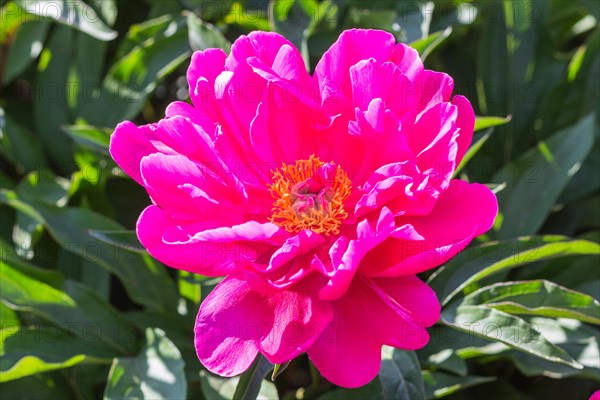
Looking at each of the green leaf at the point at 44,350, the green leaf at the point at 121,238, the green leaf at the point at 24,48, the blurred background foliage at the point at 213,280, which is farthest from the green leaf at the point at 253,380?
the green leaf at the point at 24,48

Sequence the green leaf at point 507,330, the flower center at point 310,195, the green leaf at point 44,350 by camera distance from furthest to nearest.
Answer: the green leaf at point 44,350 < the flower center at point 310,195 < the green leaf at point 507,330

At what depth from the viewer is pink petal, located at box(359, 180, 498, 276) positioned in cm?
94

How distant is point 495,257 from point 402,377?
259mm

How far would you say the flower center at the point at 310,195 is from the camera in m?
1.13

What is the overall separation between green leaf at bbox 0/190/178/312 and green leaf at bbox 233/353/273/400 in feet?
1.26

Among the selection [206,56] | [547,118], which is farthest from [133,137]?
[547,118]

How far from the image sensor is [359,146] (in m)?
1.16

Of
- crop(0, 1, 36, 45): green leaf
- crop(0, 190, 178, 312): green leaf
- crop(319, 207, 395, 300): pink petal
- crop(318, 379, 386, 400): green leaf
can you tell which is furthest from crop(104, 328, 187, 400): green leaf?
crop(0, 1, 36, 45): green leaf

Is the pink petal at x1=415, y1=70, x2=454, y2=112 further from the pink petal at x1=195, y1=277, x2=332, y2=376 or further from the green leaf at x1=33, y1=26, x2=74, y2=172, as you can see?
the green leaf at x1=33, y1=26, x2=74, y2=172

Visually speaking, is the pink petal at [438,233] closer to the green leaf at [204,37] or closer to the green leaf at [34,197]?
the green leaf at [204,37]

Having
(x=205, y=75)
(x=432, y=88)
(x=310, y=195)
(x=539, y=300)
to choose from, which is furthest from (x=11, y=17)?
(x=539, y=300)

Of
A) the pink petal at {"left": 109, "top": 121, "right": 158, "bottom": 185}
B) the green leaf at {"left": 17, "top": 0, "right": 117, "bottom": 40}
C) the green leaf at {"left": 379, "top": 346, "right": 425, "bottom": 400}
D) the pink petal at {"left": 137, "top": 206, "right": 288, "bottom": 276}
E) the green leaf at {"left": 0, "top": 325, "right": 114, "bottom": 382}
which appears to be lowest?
the green leaf at {"left": 0, "top": 325, "right": 114, "bottom": 382}

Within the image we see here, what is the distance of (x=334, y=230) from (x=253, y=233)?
19 cm

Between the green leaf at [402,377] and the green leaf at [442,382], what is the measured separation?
0.38ft
